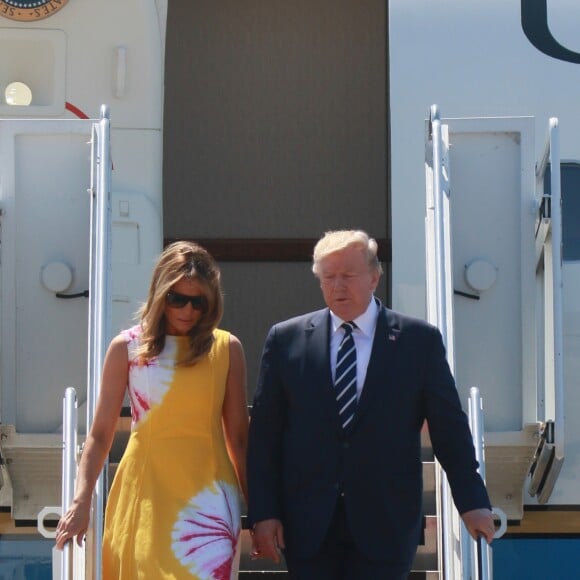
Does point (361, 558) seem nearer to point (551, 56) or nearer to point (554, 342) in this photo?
point (554, 342)

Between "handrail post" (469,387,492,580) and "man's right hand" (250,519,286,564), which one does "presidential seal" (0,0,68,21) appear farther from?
"man's right hand" (250,519,286,564)

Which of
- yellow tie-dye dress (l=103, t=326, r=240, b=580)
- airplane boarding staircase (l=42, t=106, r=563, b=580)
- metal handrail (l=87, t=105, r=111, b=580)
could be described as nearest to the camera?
yellow tie-dye dress (l=103, t=326, r=240, b=580)

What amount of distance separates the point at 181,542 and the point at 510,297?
6.90 feet

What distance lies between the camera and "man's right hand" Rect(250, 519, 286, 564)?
3219mm

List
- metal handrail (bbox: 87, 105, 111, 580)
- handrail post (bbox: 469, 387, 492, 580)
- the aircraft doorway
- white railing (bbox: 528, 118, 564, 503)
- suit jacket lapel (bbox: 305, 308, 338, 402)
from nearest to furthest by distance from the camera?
suit jacket lapel (bbox: 305, 308, 338, 402) → handrail post (bbox: 469, 387, 492, 580) → metal handrail (bbox: 87, 105, 111, 580) → white railing (bbox: 528, 118, 564, 503) → the aircraft doorway

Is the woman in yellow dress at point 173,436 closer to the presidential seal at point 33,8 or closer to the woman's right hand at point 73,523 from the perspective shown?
the woman's right hand at point 73,523

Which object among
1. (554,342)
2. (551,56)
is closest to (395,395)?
(554,342)

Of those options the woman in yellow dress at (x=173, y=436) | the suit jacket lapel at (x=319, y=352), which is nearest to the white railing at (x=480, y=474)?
the suit jacket lapel at (x=319, y=352)

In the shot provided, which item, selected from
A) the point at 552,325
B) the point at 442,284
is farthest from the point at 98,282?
the point at 552,325

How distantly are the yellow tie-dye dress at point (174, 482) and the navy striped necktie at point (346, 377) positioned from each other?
13.5 inches

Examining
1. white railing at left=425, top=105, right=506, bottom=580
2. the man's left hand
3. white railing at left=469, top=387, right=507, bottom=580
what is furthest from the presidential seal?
the man's left hand

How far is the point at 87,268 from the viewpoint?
189 inches

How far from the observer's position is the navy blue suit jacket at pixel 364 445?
3.22 m

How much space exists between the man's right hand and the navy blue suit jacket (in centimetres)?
2
